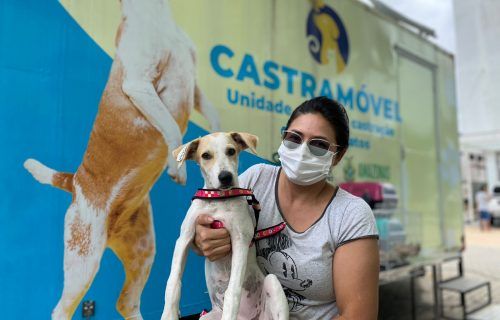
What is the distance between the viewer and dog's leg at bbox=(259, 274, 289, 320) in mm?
1252

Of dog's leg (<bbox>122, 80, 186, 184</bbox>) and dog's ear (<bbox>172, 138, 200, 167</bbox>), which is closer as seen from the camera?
dog's ear (<bbox>172, 138, 200, 167</bbox>)

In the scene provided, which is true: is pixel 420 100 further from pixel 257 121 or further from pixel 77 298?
pixel 77 298

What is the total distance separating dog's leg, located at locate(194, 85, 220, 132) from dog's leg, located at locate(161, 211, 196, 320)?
1.08 m

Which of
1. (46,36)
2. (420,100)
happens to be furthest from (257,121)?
(420,100)

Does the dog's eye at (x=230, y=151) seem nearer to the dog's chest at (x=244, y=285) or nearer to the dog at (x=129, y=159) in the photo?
the dog's chest at (x=244, y=285)

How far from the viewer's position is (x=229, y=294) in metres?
A: 1.20

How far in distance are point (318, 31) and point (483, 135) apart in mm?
12542

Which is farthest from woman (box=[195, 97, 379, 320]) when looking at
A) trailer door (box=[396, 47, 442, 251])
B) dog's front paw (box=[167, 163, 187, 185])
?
trailer door (box=[396, 47, 442, 251])

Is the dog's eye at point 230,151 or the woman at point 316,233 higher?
the dog's eye at point 230,151

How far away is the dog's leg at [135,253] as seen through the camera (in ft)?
6.39

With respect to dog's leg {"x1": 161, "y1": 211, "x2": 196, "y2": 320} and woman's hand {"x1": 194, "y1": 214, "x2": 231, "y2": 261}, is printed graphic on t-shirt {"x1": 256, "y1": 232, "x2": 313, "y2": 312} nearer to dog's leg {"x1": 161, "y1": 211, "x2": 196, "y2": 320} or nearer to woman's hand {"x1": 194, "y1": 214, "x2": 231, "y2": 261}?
woman's hand {"x1": 194, "y1": 214, "x2": 231, "y2": 261}

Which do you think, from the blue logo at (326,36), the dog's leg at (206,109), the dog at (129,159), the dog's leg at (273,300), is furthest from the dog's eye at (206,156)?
the blue logo at (326,36)

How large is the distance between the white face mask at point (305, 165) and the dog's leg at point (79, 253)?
1033mm

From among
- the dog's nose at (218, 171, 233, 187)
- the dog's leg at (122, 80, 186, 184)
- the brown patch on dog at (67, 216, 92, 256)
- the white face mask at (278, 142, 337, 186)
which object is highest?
the dog's leg at (122, 80, 186, 184)
